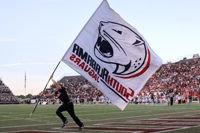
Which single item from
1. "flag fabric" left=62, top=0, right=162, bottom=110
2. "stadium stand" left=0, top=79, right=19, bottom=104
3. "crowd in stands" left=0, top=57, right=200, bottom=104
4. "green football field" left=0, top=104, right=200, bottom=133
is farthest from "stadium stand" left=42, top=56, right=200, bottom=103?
"flag fabric" left=62, top=0, right=162, bottom=110

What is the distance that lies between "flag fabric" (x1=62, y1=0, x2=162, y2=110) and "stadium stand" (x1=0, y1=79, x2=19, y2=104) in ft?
195

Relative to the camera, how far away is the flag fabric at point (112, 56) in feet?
32.6

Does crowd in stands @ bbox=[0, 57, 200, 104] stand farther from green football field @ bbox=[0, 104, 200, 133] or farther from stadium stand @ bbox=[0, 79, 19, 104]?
green football field @ bbox=[0, 104, 200, 133]

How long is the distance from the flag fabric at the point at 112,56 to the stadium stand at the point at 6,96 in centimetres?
5929

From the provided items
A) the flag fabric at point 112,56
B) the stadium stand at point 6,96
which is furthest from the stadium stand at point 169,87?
the flag fabric at point 112,56

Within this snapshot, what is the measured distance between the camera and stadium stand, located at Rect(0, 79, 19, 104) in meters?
69.5

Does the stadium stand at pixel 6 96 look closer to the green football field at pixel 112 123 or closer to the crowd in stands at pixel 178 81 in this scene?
the crowd in stands at pixel 178 81

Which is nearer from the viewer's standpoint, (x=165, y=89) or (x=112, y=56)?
(x=112, y=56)

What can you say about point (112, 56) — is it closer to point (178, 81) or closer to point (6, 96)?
point (178, 81)

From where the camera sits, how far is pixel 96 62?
10.1m

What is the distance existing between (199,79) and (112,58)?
51.2 meters

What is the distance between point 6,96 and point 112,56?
62.5 m

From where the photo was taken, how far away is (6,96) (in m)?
71.4

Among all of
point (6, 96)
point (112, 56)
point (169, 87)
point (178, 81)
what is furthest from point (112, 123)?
point (6, 96)
